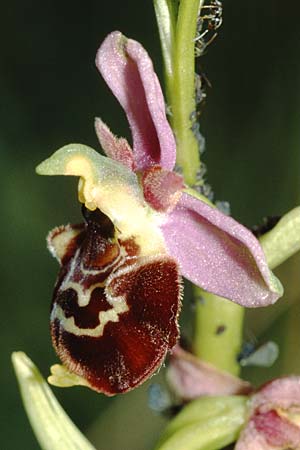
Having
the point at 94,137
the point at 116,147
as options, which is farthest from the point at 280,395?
the point at 94,137

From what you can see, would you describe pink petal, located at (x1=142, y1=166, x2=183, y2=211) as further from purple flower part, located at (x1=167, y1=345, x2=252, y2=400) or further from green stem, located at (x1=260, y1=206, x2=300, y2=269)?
purple flower part, located at (x1=167, y1=345, x2=252, y2=400)

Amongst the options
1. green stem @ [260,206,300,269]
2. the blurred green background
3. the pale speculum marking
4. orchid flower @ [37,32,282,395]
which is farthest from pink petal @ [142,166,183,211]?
the blurred green background

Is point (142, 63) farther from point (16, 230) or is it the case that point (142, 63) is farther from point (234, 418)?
point (16, 230)

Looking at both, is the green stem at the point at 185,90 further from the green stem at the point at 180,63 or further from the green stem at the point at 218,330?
the green stem at the point at 218,330

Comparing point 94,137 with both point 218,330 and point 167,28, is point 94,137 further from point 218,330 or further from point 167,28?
point 167,28

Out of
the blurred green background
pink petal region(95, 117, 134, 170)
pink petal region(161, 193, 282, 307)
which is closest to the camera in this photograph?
pink petal region(161, 193, 282, 307)
